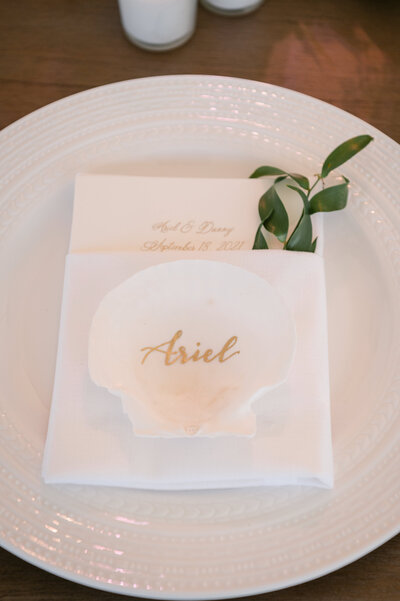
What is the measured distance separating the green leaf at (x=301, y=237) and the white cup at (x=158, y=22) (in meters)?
0.24

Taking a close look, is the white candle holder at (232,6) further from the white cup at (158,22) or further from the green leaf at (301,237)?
the green leaf at (301,237)

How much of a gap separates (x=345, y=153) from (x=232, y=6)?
23cm

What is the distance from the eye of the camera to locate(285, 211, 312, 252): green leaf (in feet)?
1.41

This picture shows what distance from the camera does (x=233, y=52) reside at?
1.89 feet

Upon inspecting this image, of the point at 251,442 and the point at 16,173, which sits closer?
the point at 251,442

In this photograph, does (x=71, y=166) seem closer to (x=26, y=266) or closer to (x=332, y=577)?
(x=26, y=266)

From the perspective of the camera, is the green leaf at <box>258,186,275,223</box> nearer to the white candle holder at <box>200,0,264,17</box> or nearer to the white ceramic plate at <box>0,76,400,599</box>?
the white ceramic plate at <box>0,76,400,599</box>

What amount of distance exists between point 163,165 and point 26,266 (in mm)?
141

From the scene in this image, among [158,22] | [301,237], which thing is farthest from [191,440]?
[158,22]

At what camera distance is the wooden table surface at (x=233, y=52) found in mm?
553

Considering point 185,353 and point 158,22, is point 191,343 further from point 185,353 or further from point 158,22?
point 158,22

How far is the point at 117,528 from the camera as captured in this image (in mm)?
353

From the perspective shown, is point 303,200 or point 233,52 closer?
point 303,200

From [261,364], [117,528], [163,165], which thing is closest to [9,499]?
[117,528]
